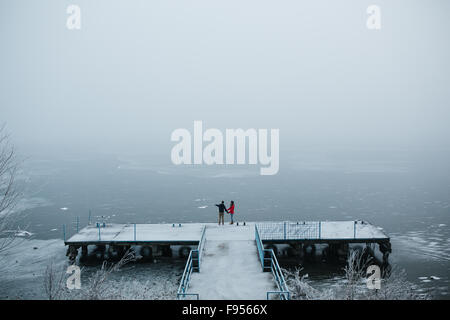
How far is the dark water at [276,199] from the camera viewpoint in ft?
113

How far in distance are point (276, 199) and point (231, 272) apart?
35938 millimetres

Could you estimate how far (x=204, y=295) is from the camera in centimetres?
1595

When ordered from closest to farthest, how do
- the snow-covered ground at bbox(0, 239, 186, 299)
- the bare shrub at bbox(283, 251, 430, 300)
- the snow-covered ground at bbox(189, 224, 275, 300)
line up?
1. the bare shrub at bbox(283, 251, 430, 300)
2. the snow-covered ground at bbox(189, 224, 275, 300)
3. the snow-covered ground at bbox(0, 239, 186, 299)

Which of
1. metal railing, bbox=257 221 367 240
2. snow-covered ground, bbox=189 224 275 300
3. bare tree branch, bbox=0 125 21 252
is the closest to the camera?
bare tree branch, bbox=0 125 21 252

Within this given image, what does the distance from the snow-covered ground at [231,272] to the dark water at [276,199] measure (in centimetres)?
804

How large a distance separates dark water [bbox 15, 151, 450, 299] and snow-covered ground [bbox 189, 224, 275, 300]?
8.04 m

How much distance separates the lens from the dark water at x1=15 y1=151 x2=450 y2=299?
34.5 m

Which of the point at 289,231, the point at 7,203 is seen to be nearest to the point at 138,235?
the point at 289,231

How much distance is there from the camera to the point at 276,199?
175 feet

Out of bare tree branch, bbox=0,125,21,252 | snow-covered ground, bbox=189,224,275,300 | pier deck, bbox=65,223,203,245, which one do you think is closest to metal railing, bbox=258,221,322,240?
snow-covered ground, bbox=189,224,275,300

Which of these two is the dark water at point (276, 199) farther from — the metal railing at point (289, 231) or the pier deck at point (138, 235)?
the pier deck at point (138, 235)

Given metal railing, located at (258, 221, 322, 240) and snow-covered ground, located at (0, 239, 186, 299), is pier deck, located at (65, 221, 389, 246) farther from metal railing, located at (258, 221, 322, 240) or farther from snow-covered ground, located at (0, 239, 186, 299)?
snow-covered ground, located at (0, 239, 186, 299)
